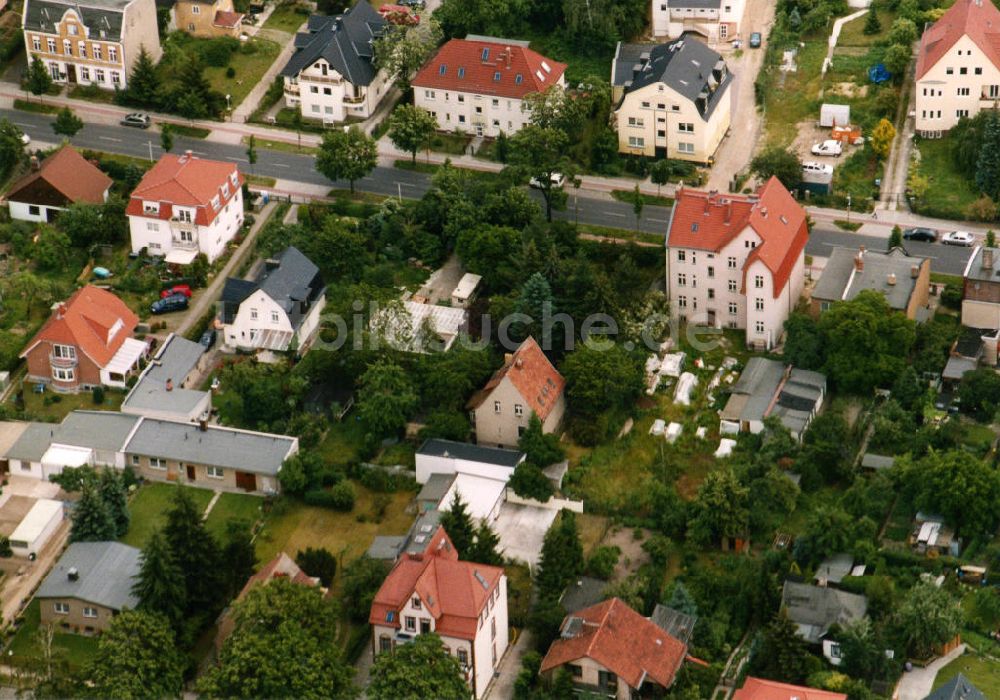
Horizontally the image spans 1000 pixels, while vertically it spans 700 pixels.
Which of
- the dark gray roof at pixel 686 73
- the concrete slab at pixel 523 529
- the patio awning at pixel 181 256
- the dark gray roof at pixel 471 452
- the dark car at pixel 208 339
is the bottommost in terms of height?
the concrete slab at pixel 523 529

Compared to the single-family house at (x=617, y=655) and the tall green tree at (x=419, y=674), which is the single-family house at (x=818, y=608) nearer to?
the single-family house at (x=617, y=655)

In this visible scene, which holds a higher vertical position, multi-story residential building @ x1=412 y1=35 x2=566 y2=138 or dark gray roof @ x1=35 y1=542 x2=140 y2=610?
multi-story residential building @ x1=412 y1=35 x2=566 y2=138

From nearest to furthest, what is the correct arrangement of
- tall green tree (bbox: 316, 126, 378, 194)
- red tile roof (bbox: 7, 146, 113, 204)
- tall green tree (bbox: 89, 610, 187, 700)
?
tall green tree (bbox: 89, 610, 187, 700) → red tile roof (bbox: 7, 146, 113, 204) → tall green tree (bbox: 316, 126, 378, 194)

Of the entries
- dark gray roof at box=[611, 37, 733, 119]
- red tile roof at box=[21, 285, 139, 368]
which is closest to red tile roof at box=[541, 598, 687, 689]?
red tile roof at box=[21, 285, 139, 368]

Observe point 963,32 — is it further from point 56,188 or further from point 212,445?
point 56,188

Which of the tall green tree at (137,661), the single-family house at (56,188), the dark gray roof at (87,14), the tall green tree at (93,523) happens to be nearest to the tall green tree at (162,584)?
the tall green tree at (137,661)

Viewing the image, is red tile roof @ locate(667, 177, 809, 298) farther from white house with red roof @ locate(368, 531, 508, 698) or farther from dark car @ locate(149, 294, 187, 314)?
white house with red roof @ locate(368, 531, 508, 698)
